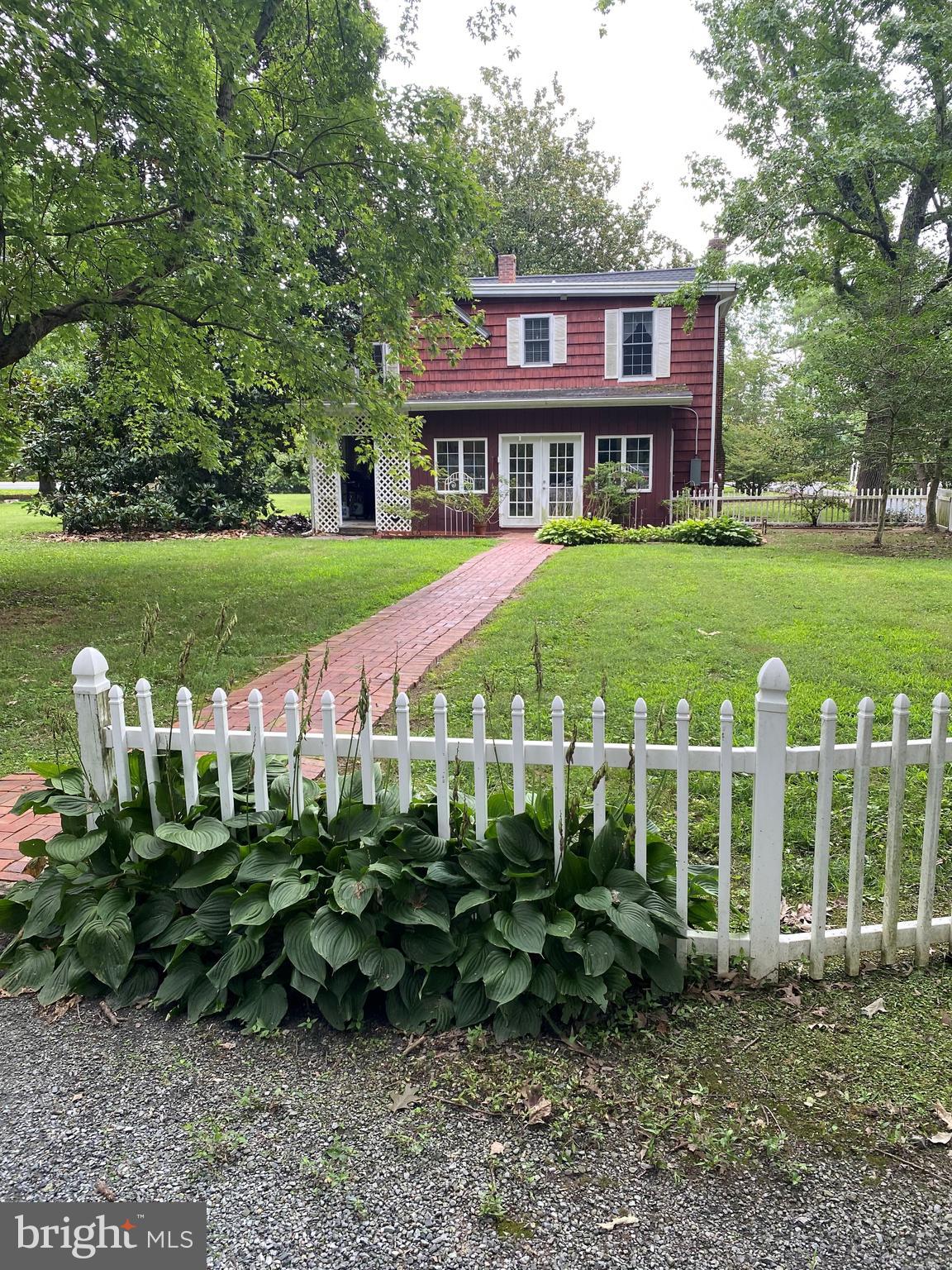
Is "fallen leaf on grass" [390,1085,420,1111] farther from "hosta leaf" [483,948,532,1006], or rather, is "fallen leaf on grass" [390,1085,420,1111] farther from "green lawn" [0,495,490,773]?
"green lawn" [0,495,490,773]

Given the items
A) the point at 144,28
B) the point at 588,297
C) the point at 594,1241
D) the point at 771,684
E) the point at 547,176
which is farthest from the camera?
the point at 547,176

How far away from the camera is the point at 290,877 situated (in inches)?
105

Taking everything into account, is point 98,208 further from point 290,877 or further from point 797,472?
point 797,472

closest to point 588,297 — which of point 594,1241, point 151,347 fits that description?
point 151,347

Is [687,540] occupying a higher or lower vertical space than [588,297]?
lower

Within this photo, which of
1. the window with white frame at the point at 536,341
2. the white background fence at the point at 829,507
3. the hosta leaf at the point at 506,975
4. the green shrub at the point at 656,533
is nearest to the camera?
the hosta leaf at the point at 506,975

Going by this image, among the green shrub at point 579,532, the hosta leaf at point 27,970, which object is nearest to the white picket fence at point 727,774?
the hosta leaf at point 27,970

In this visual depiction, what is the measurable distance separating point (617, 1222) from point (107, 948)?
1.78 metres

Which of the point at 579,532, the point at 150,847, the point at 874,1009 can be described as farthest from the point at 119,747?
the point at 579,532

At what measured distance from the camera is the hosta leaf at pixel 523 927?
2.50 m

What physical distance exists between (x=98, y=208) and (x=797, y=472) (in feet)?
55.8

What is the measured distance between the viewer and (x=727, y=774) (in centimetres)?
268

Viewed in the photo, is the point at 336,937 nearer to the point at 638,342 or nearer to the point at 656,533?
the point at 656,533

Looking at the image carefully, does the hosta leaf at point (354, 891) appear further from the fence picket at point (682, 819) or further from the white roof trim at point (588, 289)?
the white roof trim at point (588, 289)
